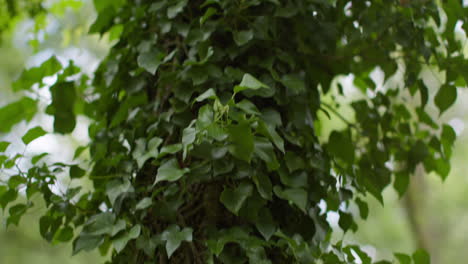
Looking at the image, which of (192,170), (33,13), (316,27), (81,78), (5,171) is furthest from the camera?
(33,13)

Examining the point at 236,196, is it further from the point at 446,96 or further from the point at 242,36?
the point at 446,96

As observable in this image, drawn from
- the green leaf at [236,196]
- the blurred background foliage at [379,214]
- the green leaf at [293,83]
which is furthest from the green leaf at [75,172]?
the blurred background foliage at [379,214]

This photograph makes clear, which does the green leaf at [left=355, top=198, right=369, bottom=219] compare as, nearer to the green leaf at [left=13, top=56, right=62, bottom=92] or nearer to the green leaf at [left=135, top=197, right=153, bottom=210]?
the green leaf at [left=135, top=197, right=153, bottom=210]

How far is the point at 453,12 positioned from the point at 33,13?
1.64m

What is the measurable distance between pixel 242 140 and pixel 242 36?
35 cm

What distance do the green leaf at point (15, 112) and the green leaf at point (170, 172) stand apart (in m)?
0.48

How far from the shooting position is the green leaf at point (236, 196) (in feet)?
3.06

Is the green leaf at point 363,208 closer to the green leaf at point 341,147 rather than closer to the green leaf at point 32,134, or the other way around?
the green leaf at point 341,147

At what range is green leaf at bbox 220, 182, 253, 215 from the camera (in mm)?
933

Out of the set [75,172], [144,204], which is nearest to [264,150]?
[144,204]

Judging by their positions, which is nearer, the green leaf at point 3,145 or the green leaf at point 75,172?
the green leaf at point 3,145

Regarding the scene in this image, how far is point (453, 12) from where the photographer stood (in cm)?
115

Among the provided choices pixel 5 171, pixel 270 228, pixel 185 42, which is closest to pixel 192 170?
pixel 270 228

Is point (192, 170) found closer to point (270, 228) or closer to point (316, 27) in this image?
point (270, 228)
